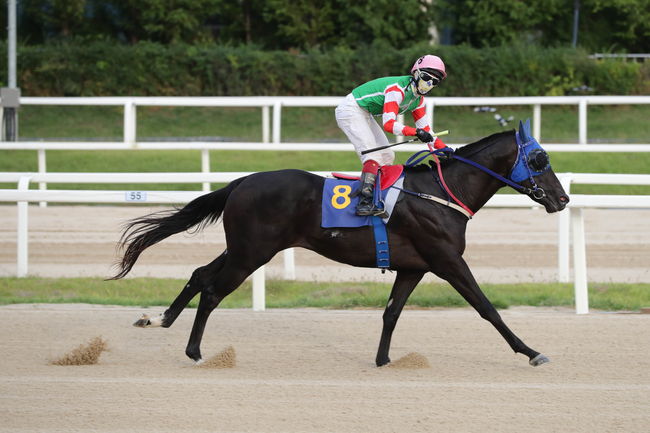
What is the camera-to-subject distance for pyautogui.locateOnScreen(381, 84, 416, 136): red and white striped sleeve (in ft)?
18.5

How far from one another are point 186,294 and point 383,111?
154 cm

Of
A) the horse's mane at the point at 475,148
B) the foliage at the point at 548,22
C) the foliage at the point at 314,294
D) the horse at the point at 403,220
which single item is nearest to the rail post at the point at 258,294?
the foliage at the point at 314,294

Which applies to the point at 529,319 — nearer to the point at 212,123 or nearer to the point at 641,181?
the point at 641,181

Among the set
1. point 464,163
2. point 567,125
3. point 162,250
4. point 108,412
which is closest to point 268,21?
point 567,125

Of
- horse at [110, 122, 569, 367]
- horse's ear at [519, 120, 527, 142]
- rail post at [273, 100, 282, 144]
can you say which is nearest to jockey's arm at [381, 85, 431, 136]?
horse at [110, 122, 569, 367]

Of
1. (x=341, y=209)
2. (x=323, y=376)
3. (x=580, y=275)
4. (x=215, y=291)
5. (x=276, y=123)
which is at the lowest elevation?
(x=323, y=376)

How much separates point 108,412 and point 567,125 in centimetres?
1289

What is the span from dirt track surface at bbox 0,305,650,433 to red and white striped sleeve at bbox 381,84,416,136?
1.29 meters

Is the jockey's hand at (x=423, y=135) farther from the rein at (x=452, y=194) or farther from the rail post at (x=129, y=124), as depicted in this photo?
the rail post at (x=129, y=124)

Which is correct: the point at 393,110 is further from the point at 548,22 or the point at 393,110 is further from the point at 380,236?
the point at 548,22

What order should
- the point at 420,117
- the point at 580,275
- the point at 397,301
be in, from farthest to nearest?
the point at 580,275
the point at 420,117
the point at 397,301

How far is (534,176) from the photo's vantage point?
19.3ft

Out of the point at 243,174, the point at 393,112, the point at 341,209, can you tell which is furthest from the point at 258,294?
the point at 393,112

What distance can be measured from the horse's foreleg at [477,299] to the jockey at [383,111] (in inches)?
18.6
